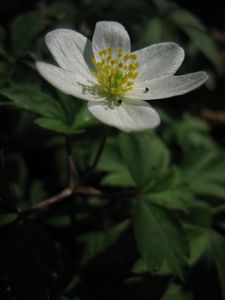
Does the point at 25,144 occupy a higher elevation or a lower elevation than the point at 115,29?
lower

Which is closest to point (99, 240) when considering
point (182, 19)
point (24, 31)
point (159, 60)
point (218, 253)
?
point (218, 253)

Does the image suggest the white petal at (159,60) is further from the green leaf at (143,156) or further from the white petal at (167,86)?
the green leaf at (143,156)

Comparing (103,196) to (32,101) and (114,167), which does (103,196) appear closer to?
(114,167)

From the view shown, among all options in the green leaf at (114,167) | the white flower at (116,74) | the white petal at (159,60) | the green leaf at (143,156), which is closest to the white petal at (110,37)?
the white flower at (116,74)

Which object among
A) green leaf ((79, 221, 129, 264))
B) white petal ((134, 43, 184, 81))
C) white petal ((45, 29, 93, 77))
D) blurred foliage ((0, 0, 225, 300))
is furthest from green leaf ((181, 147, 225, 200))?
white petal ((45, 29, 93, 77))

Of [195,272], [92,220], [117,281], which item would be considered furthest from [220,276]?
[92,220]

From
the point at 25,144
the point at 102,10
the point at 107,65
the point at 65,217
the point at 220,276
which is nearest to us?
the point at 107,65

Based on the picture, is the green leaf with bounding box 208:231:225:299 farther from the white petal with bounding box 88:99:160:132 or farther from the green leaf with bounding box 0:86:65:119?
the green leaf with bounding box 0:86:65:119

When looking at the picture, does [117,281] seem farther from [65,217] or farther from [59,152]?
[59,152]
